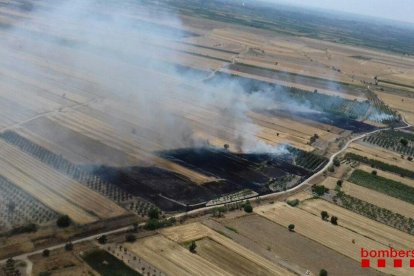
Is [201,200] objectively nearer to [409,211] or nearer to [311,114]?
[409,211]

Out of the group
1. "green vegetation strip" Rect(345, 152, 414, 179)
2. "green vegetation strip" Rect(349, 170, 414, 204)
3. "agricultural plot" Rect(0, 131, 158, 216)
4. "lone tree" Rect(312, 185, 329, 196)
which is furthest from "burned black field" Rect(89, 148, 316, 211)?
"green vegetation strip" Rect(345, 152, 414, 179)

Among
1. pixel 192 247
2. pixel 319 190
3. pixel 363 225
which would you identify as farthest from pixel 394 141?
pixel 192 247

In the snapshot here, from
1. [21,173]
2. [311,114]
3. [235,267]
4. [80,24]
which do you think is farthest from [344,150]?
[80,24]

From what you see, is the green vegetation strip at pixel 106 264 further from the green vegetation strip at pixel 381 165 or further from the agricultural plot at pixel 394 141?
the agricultural plot at pixel 394 141

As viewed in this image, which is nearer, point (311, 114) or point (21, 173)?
point (21, 173)

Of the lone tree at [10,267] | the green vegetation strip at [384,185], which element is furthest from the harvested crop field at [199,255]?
the green vegetation strip at [384,185]
